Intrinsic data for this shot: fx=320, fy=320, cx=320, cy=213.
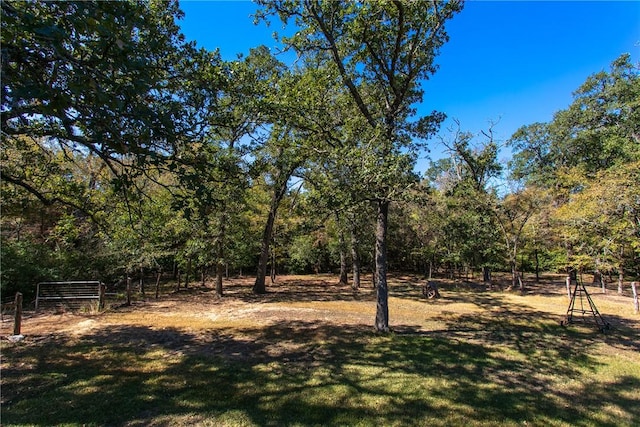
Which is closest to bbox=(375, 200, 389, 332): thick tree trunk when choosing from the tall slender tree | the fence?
the tall slender tree

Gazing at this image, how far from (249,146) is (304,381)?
26.4ft

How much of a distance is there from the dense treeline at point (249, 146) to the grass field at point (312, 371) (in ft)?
8.62

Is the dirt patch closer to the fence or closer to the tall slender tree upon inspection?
the fence

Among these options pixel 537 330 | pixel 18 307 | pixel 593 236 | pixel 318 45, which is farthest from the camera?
pixel 593 236

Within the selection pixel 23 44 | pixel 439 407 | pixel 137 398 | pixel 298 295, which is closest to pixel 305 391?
pixel 439 407

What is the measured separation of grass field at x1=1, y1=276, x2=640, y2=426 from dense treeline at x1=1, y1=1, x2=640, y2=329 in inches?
103

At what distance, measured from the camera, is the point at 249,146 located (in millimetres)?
11250

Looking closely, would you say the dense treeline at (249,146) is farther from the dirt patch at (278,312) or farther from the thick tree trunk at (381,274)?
the dirt patch at (278,312)

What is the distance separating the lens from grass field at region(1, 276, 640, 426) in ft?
14.8

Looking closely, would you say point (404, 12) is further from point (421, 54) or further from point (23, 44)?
point (23, 44)

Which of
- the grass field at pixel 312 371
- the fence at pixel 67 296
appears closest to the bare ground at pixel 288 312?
the grass field at pixel 312 371

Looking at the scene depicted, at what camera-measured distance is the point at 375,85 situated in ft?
33.9

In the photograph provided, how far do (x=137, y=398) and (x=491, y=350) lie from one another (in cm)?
776

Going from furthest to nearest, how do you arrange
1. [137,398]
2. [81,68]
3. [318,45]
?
[318,45]
[137,398]
[81,68]
